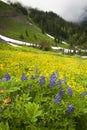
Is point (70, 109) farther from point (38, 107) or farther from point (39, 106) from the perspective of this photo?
point (38, 107)

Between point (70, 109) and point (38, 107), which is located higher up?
point (38, 107)

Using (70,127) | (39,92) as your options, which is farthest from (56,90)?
(70,127)

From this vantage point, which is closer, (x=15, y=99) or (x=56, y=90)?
(x=15, y=99)

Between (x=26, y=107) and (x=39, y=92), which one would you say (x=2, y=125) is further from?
(x=39, y=92)

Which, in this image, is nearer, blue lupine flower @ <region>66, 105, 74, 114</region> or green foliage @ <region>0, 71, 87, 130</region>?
green foliage @ <region>0, 71, 87, 130</region>

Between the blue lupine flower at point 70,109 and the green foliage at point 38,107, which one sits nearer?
the green foliage at point 38,107

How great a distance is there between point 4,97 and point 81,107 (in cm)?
162

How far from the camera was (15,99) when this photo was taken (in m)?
6.69

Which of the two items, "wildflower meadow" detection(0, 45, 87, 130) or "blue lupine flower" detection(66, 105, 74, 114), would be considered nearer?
"wildflower meadow" detection(0, 45, 87, 130)

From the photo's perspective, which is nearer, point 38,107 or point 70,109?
point 38,107

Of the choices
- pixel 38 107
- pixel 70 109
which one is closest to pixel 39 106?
pixel 38 107

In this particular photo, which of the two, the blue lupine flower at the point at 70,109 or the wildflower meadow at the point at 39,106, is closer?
the wildflower meadow at the point at 39,106

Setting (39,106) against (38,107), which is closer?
(38,107)

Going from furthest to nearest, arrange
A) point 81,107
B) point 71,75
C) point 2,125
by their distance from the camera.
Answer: point 71,75 → point 81,107 → point 2,125
